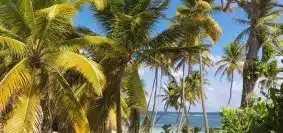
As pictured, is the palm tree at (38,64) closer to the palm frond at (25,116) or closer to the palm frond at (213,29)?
the palm frond at (25,116)

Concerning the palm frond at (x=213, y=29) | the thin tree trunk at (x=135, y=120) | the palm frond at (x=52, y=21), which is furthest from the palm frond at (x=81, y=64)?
the palm frond at (x=213, y=29)

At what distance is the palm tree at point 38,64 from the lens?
1311cm

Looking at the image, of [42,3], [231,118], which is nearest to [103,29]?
[42,3]

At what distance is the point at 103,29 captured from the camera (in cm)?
1795

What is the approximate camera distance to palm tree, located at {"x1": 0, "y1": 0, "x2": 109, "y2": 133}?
1311cm

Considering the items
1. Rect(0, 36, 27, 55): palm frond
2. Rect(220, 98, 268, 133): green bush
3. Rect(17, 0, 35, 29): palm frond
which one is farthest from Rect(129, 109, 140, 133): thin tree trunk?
Rect(220, 98, 268, 133): green bush

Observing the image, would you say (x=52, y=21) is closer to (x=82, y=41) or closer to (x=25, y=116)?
(x=82, y=41)

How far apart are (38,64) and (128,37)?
3.83m

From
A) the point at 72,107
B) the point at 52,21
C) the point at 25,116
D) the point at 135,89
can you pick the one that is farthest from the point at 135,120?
the point at 25,116

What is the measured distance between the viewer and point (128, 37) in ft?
55.4

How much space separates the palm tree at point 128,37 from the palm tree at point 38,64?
2.15 meters

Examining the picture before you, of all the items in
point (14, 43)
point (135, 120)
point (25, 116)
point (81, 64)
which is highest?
point (14, 43)

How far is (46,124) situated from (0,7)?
6256mm

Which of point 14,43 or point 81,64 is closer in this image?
point 14,43
